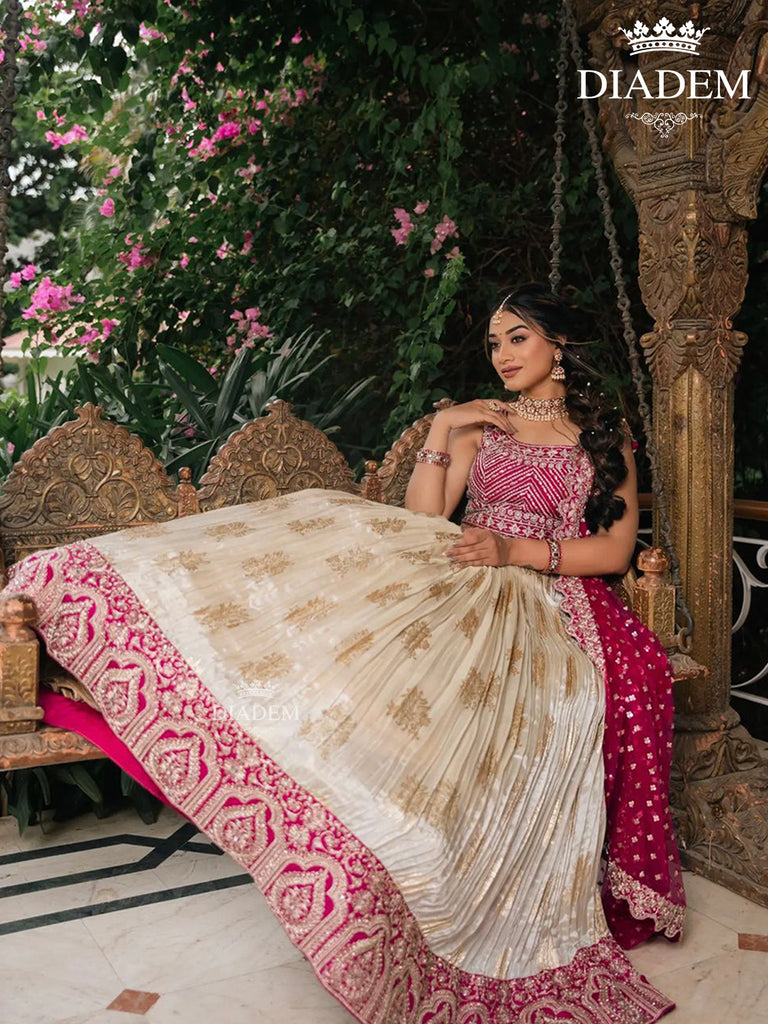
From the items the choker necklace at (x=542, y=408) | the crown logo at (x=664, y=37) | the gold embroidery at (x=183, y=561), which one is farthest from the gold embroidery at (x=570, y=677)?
the crown logo at (x=664, y=37)

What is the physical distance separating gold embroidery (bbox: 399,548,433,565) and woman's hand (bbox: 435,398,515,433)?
471mm

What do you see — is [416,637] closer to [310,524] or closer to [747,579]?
[310,524]

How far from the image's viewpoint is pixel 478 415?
2.77m

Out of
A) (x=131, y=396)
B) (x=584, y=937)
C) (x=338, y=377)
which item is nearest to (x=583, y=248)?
(x=338, y=377)

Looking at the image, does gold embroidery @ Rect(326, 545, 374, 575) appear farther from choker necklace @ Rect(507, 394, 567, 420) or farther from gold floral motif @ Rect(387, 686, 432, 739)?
choker necklace @ Rect(507, 394, 567, 420)

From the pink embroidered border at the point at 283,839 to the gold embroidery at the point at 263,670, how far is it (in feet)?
0.22

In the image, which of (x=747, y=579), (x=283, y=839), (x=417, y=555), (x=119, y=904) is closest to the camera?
(x=283, y=839)

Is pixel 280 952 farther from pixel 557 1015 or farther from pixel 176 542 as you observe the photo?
pixel 176 542

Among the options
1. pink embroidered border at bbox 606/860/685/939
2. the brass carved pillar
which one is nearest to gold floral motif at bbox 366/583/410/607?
pink embroidered border at bbox 606/860/685/939

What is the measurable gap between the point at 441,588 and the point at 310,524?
35cm

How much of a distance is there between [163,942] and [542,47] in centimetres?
332

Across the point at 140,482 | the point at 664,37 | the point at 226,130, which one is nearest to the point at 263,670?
the point at 140,482

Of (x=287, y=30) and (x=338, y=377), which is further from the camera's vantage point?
(x=338, y=377)

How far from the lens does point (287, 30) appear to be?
3766 millimetres
